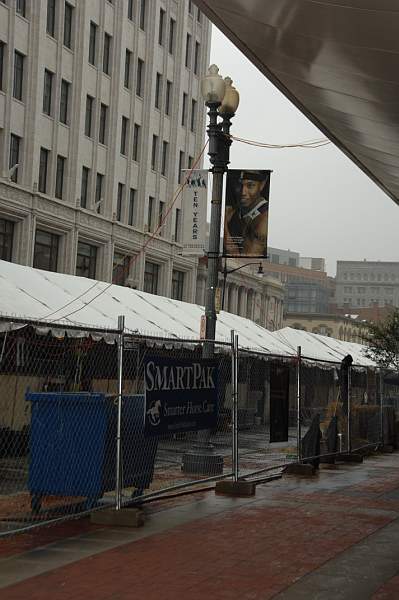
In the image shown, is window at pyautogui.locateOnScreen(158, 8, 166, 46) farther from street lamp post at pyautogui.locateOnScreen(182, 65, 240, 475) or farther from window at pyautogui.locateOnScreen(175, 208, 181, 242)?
street lamp post at pyautogui.locateOnScreen(182, 65, 240, 475)

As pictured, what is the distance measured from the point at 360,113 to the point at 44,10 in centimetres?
3319

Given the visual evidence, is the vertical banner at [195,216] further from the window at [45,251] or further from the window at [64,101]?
the window at [64,101]

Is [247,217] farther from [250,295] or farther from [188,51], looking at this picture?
[250,295]

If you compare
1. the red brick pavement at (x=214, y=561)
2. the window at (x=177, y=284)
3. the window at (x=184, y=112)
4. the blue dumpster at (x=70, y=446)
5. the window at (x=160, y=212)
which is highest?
the window at (x=184, y=112)

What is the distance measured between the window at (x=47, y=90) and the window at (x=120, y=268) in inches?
371

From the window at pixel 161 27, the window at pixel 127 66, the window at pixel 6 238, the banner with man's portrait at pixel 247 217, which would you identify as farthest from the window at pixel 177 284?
the banner with man's portrait at pixel 247 217

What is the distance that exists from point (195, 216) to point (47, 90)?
2376 cm

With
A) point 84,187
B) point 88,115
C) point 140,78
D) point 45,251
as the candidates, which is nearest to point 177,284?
point 140,78

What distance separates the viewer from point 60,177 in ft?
148

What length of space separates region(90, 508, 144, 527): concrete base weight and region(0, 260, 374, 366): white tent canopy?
4.57 meters

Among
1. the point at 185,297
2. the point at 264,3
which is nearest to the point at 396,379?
the point at 264,3

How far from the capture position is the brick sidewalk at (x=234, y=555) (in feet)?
25.7

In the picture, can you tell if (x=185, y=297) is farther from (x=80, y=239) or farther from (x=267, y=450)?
(x=267, y=450)

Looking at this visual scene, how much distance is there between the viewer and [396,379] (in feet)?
74.6
